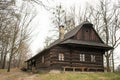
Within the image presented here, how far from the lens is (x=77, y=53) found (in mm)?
28594

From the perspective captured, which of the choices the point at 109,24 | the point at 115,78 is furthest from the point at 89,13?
the point at 115,78

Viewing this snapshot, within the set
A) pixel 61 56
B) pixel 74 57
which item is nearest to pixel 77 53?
pixel 74 57

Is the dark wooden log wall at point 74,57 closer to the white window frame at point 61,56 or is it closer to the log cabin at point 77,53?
the log cabin at point 77,53

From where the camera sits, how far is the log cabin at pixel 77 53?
27.4m

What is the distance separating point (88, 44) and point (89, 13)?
1618 cm

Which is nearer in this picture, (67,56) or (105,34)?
(67,56)

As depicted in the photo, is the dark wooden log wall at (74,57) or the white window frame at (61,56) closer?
the dark wooden log wall at (74,57)

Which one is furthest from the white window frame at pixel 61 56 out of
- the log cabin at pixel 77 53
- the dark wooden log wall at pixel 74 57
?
the dark wooden log wall at pixel 74 57

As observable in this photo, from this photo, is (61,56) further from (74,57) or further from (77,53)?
(77,53)

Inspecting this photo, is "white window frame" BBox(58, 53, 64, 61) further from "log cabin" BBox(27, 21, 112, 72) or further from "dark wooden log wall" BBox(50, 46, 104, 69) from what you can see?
"dark wooden log wall" BBox(50, 46, 104, 69)

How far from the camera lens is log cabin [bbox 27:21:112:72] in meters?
27.4

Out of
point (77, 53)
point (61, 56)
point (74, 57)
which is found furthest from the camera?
point (77, 53)

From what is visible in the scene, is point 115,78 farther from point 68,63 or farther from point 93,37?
point 93,37

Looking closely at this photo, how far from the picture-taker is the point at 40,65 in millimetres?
32719
